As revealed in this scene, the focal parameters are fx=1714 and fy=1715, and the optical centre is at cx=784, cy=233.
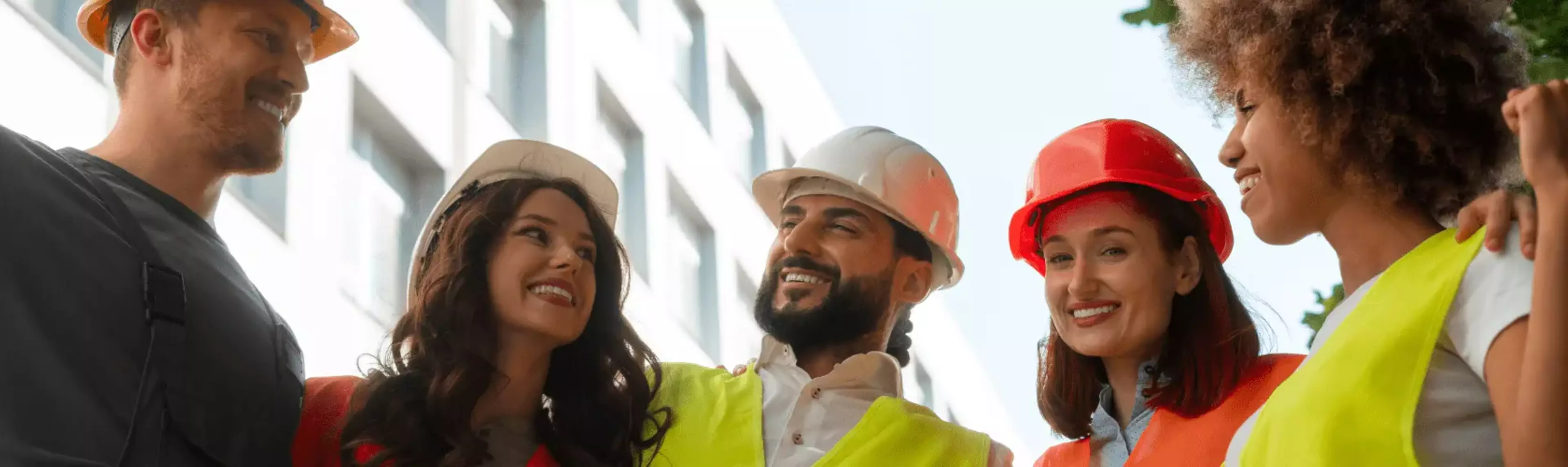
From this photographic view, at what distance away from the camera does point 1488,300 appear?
2660 mm

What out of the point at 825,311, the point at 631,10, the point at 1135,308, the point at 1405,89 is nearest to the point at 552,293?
the point at 825,311

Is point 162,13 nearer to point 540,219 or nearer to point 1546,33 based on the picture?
point 540,219

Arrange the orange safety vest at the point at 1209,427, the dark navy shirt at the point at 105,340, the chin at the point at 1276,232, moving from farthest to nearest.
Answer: the orange safety vest at the point at 1209,427 < the dark navy shirt at the point at 105,340 < the chin at the point at 1276,232

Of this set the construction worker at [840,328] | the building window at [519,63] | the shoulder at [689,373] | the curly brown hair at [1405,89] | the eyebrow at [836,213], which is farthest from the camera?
the building window at [519,63]

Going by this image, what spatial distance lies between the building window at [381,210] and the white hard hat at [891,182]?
242 inches

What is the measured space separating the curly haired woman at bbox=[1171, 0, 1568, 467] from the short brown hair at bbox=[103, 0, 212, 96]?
2.59 m

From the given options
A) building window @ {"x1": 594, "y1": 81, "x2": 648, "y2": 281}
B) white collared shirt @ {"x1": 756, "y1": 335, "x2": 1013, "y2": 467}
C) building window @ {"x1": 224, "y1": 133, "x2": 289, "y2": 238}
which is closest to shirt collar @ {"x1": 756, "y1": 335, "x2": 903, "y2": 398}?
white collared shirt @ {"x1": 756, "y1": 335, "x2": 1013, "y2": 467}

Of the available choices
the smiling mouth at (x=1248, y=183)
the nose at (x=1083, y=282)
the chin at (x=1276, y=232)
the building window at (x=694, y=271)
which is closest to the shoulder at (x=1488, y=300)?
the chin at (x=1276, y=232)

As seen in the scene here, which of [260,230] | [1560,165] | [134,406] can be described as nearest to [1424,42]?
[1560,165]

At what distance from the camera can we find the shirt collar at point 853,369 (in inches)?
212

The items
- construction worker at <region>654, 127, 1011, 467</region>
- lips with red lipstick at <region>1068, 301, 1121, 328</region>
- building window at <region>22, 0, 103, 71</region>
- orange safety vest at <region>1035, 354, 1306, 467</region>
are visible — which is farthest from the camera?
building window at <region>22, 0, 103, 71</region>

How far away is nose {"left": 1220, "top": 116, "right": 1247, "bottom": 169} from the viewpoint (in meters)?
3.41

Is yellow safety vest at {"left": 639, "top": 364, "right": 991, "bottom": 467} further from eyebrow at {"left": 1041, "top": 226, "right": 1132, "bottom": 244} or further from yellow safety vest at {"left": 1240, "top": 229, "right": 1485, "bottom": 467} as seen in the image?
yellow safety vest at {"left": 1240, "top": 229, "right": 1485, "bottom": 467}

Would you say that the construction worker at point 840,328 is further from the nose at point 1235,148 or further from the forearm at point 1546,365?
the forearm at point 1546,365
